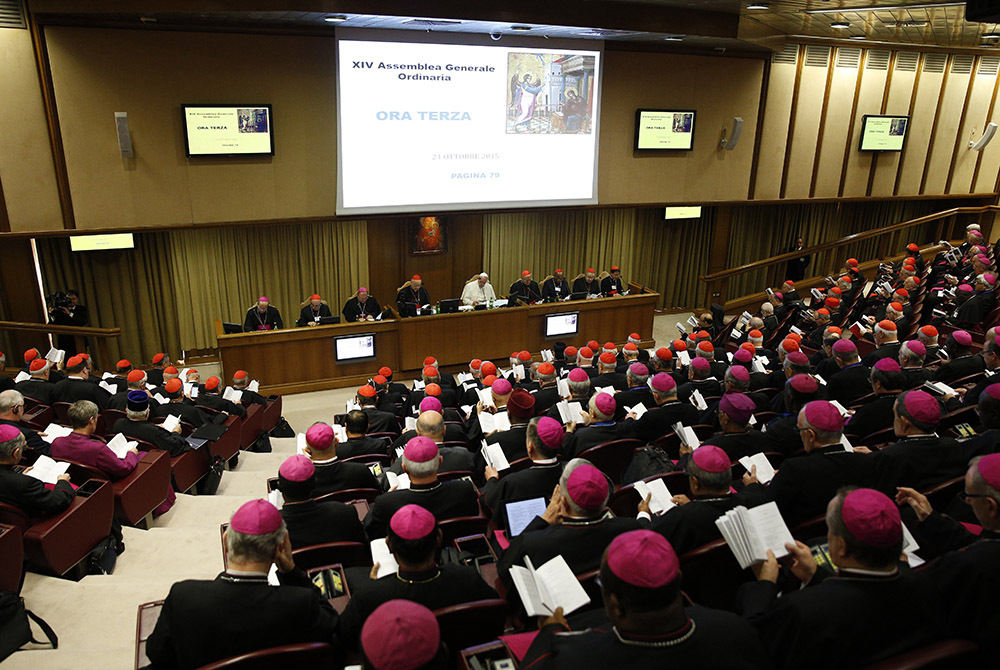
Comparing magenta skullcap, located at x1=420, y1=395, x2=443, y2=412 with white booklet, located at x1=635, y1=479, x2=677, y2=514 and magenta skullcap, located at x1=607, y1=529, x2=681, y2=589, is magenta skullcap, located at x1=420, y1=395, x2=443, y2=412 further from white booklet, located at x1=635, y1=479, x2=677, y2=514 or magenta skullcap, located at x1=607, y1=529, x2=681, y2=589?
magenta skullcap, located at x1=607, y1=529, x2=681, y2=589

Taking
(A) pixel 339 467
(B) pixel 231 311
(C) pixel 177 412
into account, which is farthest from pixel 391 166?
(A) pixel 339 467

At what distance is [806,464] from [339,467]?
→ 8.97ft

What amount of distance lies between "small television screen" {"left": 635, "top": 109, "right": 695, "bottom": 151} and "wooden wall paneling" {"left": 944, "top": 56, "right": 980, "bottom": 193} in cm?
659

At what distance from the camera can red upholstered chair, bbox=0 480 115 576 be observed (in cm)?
386

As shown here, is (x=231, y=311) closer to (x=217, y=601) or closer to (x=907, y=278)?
(x=217, y=601)

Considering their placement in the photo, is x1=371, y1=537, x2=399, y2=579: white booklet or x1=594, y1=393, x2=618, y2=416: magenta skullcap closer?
x1=371, y1=537, x2=399, y2=579: white booklet

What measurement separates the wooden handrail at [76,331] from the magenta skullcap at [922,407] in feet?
29.8

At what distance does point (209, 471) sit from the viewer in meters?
6.07

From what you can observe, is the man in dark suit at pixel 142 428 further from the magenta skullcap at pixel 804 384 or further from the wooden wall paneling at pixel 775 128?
the wooden wall paneling at pixel 775 128

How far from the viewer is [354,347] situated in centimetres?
969

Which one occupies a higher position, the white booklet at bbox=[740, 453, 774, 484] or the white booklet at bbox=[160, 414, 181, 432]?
the white booklet at bbox=[740, 453, 774, 484]

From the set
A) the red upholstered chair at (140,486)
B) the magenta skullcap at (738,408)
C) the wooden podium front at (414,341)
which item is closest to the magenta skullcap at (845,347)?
the magenta skullcap at (738,408)

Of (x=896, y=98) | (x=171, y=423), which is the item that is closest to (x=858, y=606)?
(x=171, y=423)

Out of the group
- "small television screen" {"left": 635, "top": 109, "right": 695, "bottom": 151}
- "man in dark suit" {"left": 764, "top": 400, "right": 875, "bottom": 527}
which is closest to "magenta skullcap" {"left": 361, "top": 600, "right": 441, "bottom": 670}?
"man in dark suit" {"left": 764, "top": 400, "right": 875, "bottom": 527}
